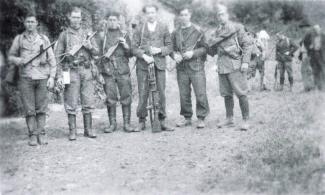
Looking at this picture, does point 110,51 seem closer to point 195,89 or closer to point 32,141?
point 195,89

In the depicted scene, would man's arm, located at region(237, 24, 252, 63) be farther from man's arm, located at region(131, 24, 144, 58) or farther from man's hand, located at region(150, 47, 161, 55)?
man's arm, located at region(131, 24, 144, 58)

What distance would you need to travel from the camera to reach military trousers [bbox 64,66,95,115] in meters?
7.20

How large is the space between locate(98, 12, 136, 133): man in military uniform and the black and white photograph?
0.02 m

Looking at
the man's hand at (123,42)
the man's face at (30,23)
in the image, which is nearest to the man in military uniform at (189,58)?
the man's hand at (123,42)

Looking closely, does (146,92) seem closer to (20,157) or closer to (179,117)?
(179,117)

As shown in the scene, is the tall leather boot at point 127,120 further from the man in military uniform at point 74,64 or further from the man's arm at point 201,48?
the man's arm at point 201,48

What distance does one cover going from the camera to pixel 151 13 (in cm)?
745

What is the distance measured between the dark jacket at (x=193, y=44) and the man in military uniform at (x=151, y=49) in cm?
22

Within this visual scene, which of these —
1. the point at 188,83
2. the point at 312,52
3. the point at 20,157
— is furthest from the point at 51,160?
the point at 312,52

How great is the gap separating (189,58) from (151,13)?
101cm

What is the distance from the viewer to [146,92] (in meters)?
7.80

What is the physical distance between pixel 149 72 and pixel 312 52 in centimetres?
634

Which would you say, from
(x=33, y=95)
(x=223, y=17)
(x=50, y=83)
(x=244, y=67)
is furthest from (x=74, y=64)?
(x=244, y=67)

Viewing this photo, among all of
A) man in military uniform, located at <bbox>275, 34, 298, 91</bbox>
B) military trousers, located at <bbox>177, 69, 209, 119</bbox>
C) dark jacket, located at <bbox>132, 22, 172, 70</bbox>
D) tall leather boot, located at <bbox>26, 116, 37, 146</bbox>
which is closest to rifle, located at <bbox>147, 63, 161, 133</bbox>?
dark jacket, located at <bbox>132, 22, 172, 70</bbox>
